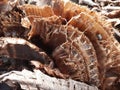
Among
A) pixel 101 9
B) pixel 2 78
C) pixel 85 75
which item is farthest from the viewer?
pixel 101 9

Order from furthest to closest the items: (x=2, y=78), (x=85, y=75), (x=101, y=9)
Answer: (x=101, y=9), (x=85, y=75), (x=2, y=78)

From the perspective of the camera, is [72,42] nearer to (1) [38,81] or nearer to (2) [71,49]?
(2) [71,49]

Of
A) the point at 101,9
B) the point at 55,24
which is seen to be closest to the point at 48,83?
the point at 55,24

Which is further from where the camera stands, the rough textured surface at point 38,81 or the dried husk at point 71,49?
the dried husk at point 71,49

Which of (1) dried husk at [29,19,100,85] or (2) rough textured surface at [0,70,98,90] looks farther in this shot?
(1) dried husk at [29,19,100,85]

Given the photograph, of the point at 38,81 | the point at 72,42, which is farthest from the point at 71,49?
the point at 38,81

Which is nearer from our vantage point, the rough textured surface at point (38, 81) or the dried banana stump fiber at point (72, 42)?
the rough textured surface at point (38, 81)

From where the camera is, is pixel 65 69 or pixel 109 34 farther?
pixel 109 34

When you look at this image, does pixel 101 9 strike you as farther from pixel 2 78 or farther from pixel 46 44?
pixel 2 78
